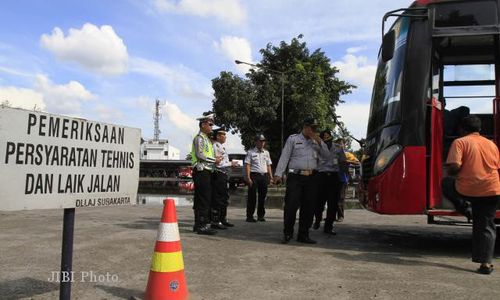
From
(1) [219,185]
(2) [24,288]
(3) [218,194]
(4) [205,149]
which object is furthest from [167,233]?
(1) [219,185]

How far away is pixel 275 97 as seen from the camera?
1403 inches

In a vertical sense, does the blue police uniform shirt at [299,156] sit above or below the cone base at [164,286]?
above

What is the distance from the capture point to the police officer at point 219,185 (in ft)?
28.1

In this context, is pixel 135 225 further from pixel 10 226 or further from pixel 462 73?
pixel 462 73

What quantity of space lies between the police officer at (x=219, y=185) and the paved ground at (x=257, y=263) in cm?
37

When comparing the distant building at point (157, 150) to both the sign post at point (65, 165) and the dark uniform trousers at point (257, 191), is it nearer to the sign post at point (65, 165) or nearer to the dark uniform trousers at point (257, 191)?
the dark uniform trousers at point (257, 191)

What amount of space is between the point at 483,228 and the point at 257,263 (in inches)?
103

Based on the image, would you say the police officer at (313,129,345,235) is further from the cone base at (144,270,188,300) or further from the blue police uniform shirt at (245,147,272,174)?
the cone base at (144,270,188,300)

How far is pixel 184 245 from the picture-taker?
681 cm

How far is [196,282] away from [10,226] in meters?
5.07

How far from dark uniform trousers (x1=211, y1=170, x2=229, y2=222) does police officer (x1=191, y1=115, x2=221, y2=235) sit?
0.51m

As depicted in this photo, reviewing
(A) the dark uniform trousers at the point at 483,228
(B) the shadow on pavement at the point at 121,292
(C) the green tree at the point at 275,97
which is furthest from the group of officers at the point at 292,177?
(C) the green tree at the point at 275,97

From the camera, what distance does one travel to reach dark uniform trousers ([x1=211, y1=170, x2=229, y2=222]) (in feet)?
28.0

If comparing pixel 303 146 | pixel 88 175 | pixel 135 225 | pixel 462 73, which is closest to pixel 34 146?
pixel 88 175
